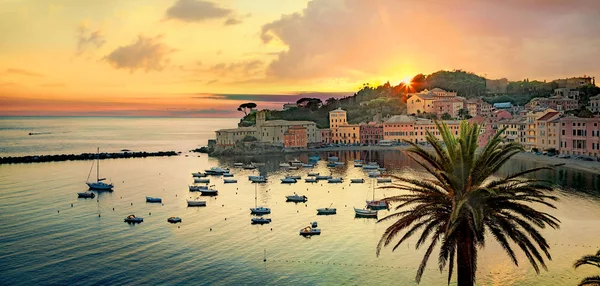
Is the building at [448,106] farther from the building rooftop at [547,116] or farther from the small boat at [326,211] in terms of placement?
the small boat at [326,211]

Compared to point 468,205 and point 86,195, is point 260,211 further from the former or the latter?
point 468,205

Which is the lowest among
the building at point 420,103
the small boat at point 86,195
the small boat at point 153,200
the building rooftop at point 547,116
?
the small boat at point 153,200

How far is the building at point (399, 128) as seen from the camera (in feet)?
404

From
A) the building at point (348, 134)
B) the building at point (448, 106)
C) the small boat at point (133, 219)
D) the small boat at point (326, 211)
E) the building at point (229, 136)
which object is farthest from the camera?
the building at point (448, 106)

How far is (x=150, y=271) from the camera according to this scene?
3081 centimetres

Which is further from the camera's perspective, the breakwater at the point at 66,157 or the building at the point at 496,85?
the building at the point at 496,85

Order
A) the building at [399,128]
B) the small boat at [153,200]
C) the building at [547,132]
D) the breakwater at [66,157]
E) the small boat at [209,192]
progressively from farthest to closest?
1. the building at [399,128]
2. the breakwater at [66,157]
3. the building at [547,132]
4. the small boat at [209,192]
5. the small boat at [153,200]

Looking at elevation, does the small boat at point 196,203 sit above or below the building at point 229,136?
below

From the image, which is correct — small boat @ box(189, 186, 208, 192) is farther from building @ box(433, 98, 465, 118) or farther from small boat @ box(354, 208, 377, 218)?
building @ box(433, 98, 465, 118)

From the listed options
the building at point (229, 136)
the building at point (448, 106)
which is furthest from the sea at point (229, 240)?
the building at point (448, 106)

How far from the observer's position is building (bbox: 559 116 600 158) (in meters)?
76.6

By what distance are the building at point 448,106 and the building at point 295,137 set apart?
4051 centimetres

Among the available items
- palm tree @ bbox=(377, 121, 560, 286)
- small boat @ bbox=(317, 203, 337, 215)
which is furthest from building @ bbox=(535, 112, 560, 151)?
palm tree @ bbox=(377, 121, 560, 286)

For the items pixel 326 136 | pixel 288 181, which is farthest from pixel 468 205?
pixel 326 136
